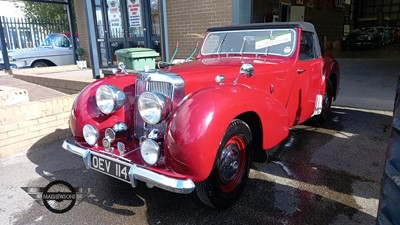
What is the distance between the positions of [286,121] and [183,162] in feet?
4.57

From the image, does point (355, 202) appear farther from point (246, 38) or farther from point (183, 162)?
point (246, 38)

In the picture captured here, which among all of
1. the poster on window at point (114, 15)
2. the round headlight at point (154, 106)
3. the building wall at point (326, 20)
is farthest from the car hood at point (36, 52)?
the building wall at point (326, 20)

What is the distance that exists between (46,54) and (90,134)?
995 centimetres

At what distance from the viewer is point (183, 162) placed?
2.15 m

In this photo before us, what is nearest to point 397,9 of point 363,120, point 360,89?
point 360,89

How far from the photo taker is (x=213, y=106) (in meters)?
2.24

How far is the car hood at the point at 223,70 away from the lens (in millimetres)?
2684

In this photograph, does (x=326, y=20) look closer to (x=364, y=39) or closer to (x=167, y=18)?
(x=364, y=39)

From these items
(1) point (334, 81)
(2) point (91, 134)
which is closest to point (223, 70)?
(2) point (91, 134)

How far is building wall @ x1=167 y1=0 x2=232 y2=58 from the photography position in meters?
7.28

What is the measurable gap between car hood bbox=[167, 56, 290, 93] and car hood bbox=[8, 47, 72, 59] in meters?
9.63

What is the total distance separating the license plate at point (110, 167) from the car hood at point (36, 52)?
33.1ft

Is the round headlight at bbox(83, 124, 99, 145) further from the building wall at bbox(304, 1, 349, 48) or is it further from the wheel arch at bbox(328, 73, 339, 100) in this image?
the building wall at bbox(304, 1, 349, 48)

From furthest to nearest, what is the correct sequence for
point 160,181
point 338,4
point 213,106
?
point 338,4
point 213,106
point 160,181
